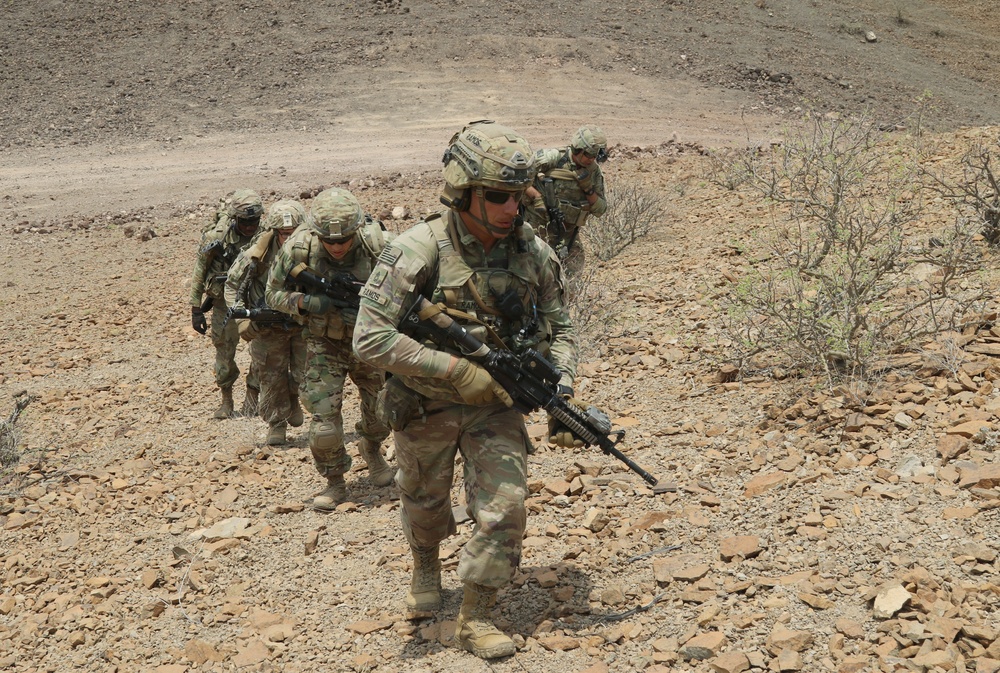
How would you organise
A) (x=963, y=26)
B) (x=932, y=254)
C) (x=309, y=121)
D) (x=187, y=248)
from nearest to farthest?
(x=932, y=254) → (x=187, y=248) → (x=309, y=121) → (x=963, y=26)

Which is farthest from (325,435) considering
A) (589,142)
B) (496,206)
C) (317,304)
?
(589,142)

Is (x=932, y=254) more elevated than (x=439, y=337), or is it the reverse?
(x=439, y=337)

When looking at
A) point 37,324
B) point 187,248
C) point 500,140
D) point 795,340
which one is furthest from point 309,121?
point 500,140

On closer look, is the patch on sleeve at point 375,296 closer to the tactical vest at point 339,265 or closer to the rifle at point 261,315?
the tactical vest at point 339,265

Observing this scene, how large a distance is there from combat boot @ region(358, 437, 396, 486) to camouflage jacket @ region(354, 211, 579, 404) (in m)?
2.31

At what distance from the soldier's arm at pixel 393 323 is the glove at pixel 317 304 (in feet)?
6.90

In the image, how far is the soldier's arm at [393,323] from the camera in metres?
3.96

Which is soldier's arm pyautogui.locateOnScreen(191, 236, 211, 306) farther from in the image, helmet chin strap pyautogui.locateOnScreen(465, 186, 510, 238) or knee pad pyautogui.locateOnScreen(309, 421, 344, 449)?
helmet chin strap pyautogui.locateOnScreen(465, 186, 510, 238)

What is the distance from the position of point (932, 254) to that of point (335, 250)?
Result: 3.75 m

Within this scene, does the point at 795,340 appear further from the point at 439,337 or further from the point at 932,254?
the point at 439,337

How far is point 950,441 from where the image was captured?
4758mm

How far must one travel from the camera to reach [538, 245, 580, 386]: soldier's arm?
169 inches

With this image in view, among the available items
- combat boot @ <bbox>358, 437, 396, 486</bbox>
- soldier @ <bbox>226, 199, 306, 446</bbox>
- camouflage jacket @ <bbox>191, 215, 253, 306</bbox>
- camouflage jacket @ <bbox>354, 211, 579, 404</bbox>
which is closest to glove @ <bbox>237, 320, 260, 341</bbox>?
soldier @ <bbox>226, 199, 306, 446</bbox>

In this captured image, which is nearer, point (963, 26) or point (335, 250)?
point (335, 250)
